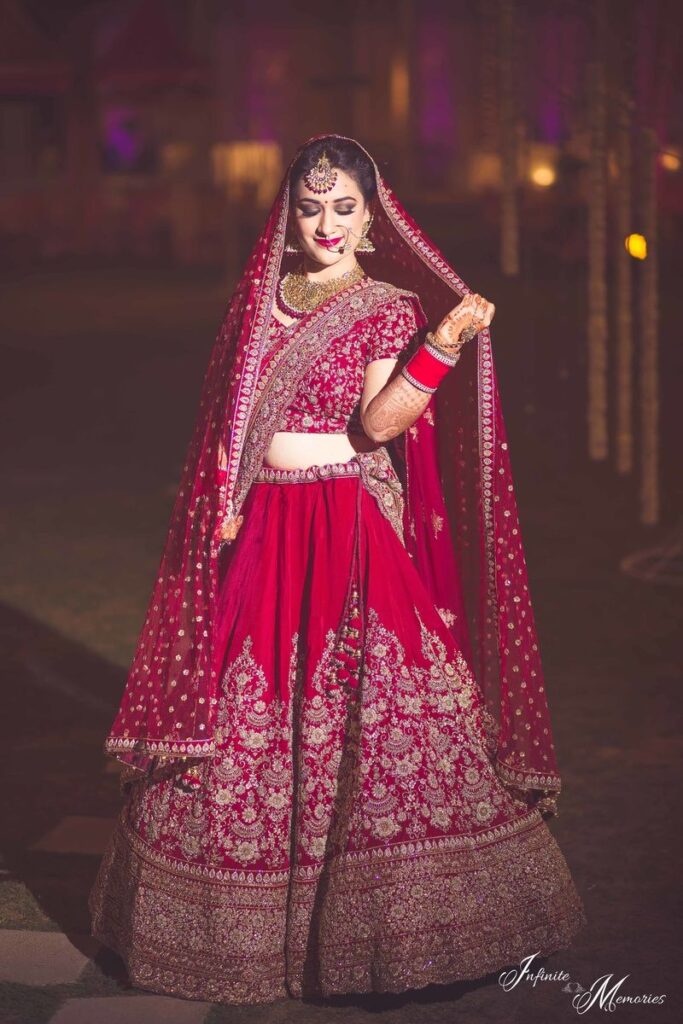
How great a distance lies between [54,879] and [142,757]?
2.32 feet

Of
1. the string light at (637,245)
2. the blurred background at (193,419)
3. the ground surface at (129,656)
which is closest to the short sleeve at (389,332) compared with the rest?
the blurred background at (193,419)

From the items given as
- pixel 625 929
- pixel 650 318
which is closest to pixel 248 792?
pixel 625 929

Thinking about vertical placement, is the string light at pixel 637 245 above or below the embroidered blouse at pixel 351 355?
above

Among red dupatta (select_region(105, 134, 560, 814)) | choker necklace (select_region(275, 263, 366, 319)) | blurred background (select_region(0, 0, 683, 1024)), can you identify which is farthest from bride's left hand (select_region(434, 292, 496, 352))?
blurred background (select_region(0, 0, 683, 1024))

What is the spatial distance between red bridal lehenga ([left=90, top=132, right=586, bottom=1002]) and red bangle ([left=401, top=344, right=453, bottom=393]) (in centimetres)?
10

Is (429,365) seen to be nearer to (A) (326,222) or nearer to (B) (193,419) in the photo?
(A) (326,222)

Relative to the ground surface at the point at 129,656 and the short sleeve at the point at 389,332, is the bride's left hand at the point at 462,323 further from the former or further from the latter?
the ground surface at the point at 129,656

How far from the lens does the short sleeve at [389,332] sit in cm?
344

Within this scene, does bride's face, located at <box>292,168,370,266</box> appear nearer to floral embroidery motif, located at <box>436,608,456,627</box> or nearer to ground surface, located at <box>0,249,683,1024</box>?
floral embroidery motif, located at <box>436,608,456,627</box>

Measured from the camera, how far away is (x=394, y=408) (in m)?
3.38

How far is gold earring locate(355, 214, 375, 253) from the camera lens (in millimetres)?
3524

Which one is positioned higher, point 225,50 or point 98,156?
point 225,50

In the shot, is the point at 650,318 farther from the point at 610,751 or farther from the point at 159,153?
the point at 159,153

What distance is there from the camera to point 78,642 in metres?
6.02
